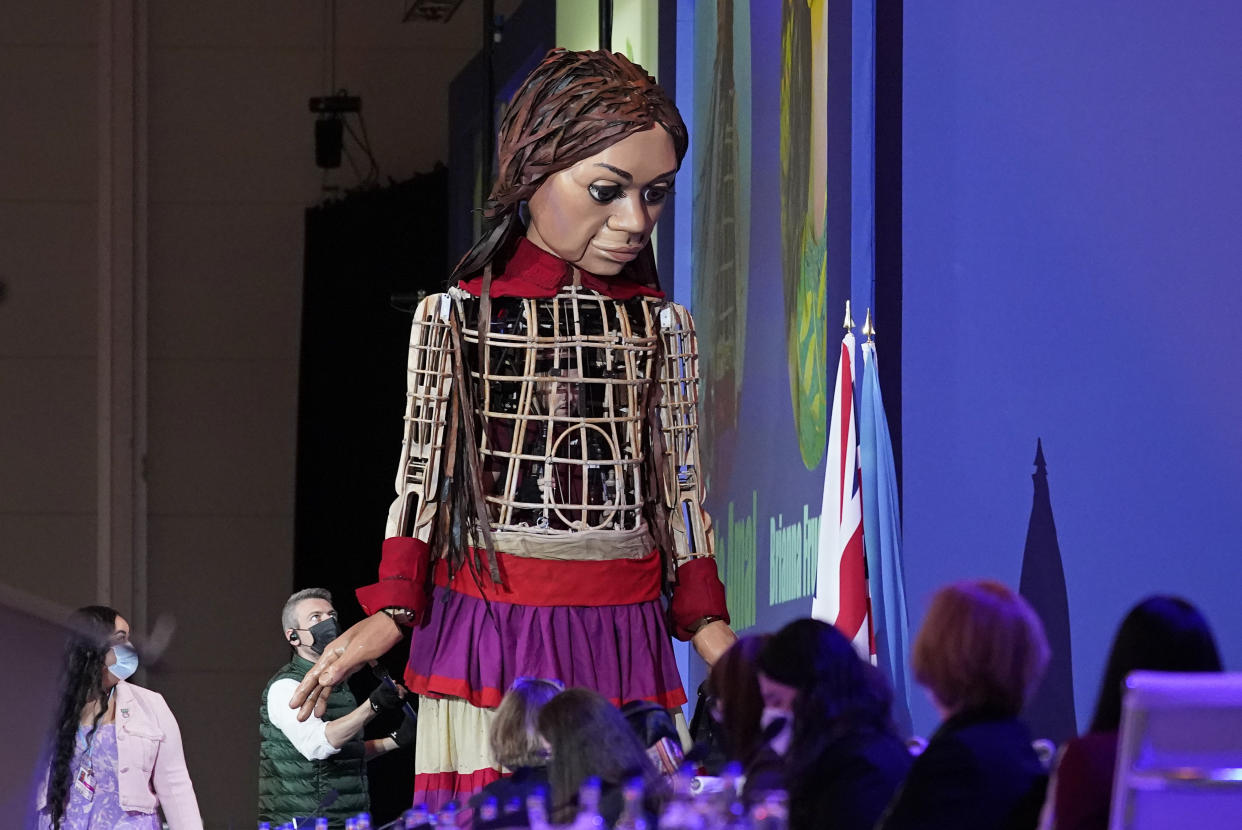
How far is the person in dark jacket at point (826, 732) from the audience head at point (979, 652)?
11cm

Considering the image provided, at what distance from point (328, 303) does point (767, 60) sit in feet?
16.1

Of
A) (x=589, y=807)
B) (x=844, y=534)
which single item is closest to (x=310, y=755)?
(x=844, y=534)

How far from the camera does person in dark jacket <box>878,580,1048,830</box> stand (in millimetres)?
2191

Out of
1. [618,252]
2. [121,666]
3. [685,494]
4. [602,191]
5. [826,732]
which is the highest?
[602,191]

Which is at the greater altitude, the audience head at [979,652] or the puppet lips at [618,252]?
the puppet lips at [618,252]

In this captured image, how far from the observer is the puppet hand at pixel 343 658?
3.25m

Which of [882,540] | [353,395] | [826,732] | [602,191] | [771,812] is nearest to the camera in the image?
[771,812]

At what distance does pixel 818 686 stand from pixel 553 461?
105 cm

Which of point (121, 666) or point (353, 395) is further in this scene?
point (353, 395)

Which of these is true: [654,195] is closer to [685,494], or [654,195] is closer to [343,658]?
[685,494]

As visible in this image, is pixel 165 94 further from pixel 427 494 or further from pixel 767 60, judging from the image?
pixel 427 494

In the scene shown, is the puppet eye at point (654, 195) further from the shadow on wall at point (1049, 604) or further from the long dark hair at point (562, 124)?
the shadow on wall at point (1049, 604)

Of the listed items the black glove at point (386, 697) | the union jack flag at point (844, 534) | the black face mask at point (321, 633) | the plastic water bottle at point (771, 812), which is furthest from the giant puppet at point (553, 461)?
the black face mask at point (321, 633)

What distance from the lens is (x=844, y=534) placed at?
3.99 meters
